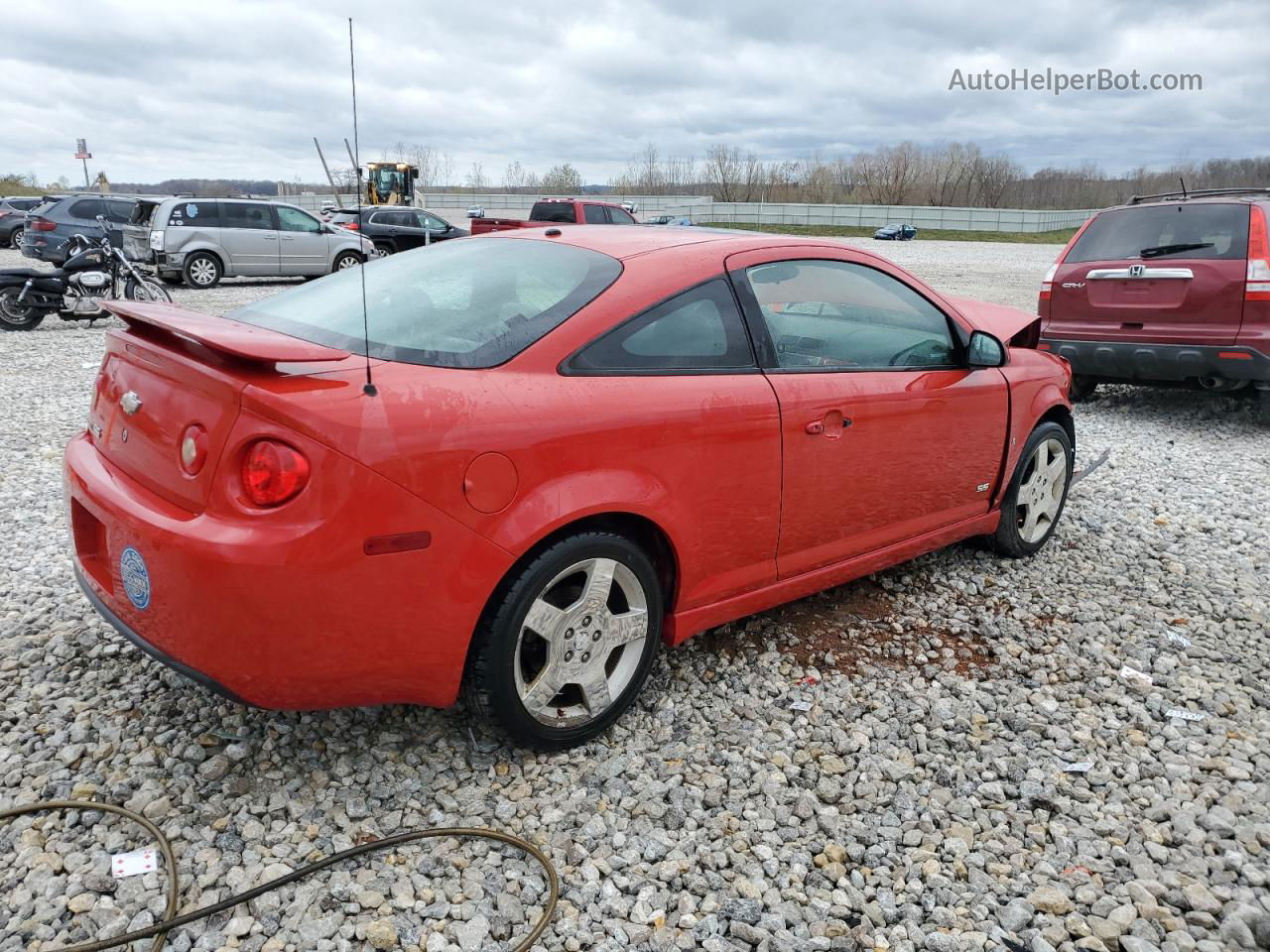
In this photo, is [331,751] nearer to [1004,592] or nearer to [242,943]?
[242,943]

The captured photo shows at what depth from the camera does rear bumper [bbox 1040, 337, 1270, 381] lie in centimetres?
679

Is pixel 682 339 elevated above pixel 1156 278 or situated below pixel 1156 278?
below

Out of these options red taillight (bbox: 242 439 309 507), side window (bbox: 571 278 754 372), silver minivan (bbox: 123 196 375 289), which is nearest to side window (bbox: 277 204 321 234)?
silver minivan (bbox: 123 196 375 289)

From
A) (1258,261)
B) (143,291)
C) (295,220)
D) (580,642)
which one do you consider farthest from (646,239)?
(295,220)

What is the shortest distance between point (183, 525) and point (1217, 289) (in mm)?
7269

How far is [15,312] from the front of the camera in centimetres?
1152

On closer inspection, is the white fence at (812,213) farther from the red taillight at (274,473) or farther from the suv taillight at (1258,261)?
the red taillight at (274,473)

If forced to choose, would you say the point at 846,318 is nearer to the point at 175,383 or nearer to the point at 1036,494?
the point at 1036,494

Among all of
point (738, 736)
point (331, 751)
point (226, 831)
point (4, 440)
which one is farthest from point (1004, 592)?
point (4, 440)

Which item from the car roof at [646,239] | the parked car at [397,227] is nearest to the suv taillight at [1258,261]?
the car roof at [646,239]

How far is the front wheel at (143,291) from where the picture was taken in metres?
11.3

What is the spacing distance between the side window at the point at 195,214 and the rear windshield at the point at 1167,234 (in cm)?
1447

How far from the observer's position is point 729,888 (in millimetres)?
2361

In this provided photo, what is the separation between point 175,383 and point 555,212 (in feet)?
57.2
